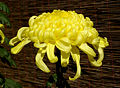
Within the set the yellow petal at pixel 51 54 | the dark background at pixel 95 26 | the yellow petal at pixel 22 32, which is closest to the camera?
the yellow petal at pixel 51 54

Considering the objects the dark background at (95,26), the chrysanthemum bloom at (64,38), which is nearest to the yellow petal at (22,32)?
the chrysanthemum bloom at (64,38)

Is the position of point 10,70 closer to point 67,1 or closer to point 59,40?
point 67,1

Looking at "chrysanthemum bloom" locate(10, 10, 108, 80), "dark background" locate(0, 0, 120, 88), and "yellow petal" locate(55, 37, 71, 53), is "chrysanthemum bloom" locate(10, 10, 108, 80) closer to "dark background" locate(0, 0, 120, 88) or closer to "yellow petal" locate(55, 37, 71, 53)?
"yellow petal" locate(55, 37, 71, 53)

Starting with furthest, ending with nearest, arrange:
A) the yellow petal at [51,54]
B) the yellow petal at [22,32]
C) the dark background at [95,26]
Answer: the dark background at [95,26] < the yellow petal at [22,32] < the yellow petal at [51,54]

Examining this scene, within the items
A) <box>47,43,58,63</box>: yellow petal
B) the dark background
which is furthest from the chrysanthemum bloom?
the dark background

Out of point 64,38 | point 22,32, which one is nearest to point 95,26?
point 22,32

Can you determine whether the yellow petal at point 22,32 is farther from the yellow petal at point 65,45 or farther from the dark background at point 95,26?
the dark background at point 95,26
